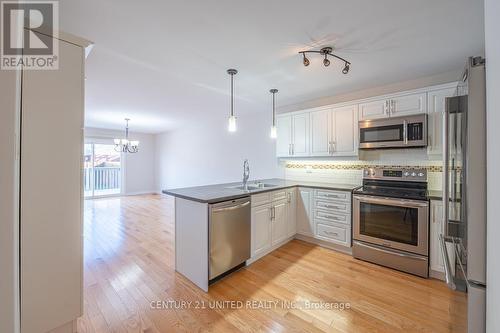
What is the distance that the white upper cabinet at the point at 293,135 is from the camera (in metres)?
3.62

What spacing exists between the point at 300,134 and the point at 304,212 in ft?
4.39

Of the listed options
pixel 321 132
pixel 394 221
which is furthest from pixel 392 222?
pixel 321 132

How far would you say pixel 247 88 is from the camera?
10.7 ft

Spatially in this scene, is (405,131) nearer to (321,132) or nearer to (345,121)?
(345,121)

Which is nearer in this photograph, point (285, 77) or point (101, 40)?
point (101, 40)

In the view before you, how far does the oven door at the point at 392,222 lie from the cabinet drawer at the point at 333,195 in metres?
0.12

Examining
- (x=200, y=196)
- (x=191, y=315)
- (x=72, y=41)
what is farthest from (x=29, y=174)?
(x=191, y=315)

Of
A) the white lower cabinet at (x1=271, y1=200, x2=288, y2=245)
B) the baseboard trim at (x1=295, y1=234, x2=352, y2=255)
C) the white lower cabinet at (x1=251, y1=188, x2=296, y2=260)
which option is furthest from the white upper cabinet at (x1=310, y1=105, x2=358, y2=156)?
the baseboard trim at (x1=295, y1=234, x2=352, y2=255)

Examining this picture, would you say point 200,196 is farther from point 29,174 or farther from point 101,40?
point 101,40

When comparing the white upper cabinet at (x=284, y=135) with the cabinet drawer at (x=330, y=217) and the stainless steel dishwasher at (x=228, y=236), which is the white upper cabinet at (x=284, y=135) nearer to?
the cabinet drawer at (x=330, y=217)

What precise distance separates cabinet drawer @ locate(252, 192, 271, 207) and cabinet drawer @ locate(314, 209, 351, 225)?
898 millimetres

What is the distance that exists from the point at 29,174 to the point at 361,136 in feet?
11.5

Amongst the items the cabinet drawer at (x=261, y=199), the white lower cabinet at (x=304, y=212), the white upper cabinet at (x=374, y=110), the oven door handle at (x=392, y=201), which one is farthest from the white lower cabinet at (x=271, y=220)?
the white upper cabinet at (x=374, y=110)

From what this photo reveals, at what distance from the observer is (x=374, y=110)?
2961mm
